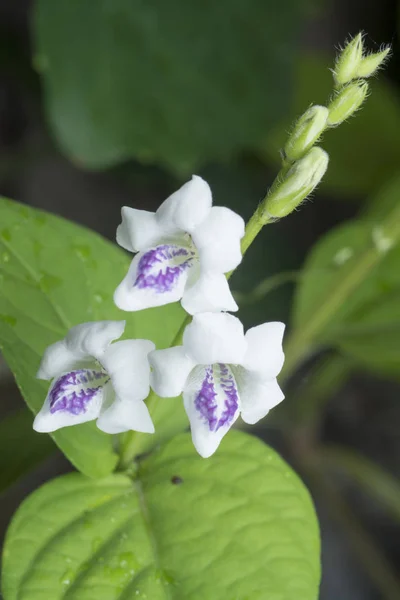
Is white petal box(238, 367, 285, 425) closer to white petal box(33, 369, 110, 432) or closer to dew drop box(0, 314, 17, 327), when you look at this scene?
white petal box(33, 369, 110, 432)

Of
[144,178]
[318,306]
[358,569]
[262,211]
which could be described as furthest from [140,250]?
[358,569]

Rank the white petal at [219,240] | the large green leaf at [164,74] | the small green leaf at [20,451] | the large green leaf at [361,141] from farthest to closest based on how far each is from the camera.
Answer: the large green leaf at [361,141], the large green leaf at [164,74], the small green leaf at [20,451], the white petal at [219,240]

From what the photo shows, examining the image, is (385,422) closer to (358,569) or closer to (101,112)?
(358,569)

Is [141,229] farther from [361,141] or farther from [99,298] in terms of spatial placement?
[361,141]

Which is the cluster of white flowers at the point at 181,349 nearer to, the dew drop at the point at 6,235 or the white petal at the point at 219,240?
the white petal at the point at 219,240

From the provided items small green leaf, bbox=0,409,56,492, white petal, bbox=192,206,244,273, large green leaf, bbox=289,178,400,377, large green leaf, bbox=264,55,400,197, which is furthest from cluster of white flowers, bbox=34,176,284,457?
large green leaf, bbox=264,55,400,197

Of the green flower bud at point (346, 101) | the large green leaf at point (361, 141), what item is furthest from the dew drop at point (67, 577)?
the large green leaf at point (361, 141)
